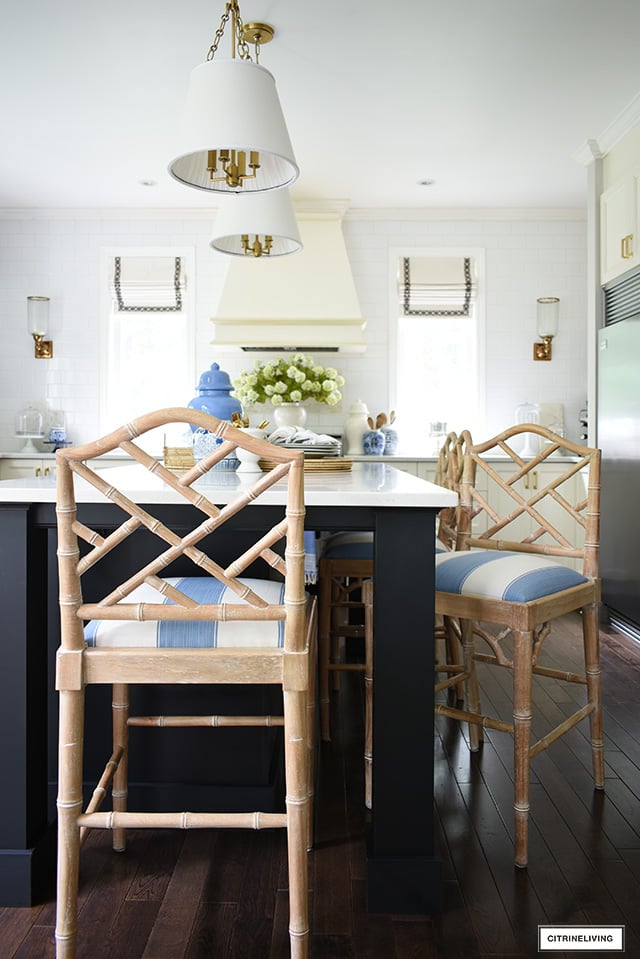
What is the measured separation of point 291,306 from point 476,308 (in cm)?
145

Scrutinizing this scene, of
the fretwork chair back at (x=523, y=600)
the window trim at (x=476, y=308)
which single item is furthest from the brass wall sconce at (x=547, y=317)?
the fretwork chair back at (x=523, y=600)

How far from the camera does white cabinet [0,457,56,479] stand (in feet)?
16.8

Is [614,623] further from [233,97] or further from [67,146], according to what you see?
[67,146]

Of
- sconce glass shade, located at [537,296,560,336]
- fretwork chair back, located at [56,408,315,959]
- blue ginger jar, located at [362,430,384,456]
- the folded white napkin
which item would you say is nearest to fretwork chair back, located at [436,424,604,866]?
the folded white napkin

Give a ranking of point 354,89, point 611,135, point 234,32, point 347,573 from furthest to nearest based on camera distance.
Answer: point 611,135 → point 354,89 → point 347,573 → point 234,32

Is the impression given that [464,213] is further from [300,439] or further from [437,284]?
[300,439]

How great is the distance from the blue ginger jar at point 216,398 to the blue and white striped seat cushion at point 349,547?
63cm

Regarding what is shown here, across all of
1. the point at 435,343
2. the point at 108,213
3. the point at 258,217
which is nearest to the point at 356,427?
the point at 435,343

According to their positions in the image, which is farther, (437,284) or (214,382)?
(437,284)

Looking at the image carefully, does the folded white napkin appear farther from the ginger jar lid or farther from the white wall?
the white wall

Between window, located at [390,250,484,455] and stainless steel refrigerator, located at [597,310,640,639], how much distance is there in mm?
1427

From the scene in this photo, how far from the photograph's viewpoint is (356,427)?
5371mm

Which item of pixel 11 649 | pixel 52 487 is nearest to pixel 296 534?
pixel 52 487

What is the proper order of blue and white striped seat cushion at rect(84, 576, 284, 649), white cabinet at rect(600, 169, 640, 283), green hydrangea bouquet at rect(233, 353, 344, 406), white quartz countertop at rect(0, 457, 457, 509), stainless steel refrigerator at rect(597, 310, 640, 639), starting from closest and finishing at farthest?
blue and white striped seat cushion at rect(84, 576, 284, 649), white quartz countertop at rect(0, 457, 457, 509), stainless steel refrigerator at rect(597, 310, 640, 639), white cabinet at rect(600, 169, 640, 283), green hydrangea bouquet at rect(233, 353, 344, 406)
